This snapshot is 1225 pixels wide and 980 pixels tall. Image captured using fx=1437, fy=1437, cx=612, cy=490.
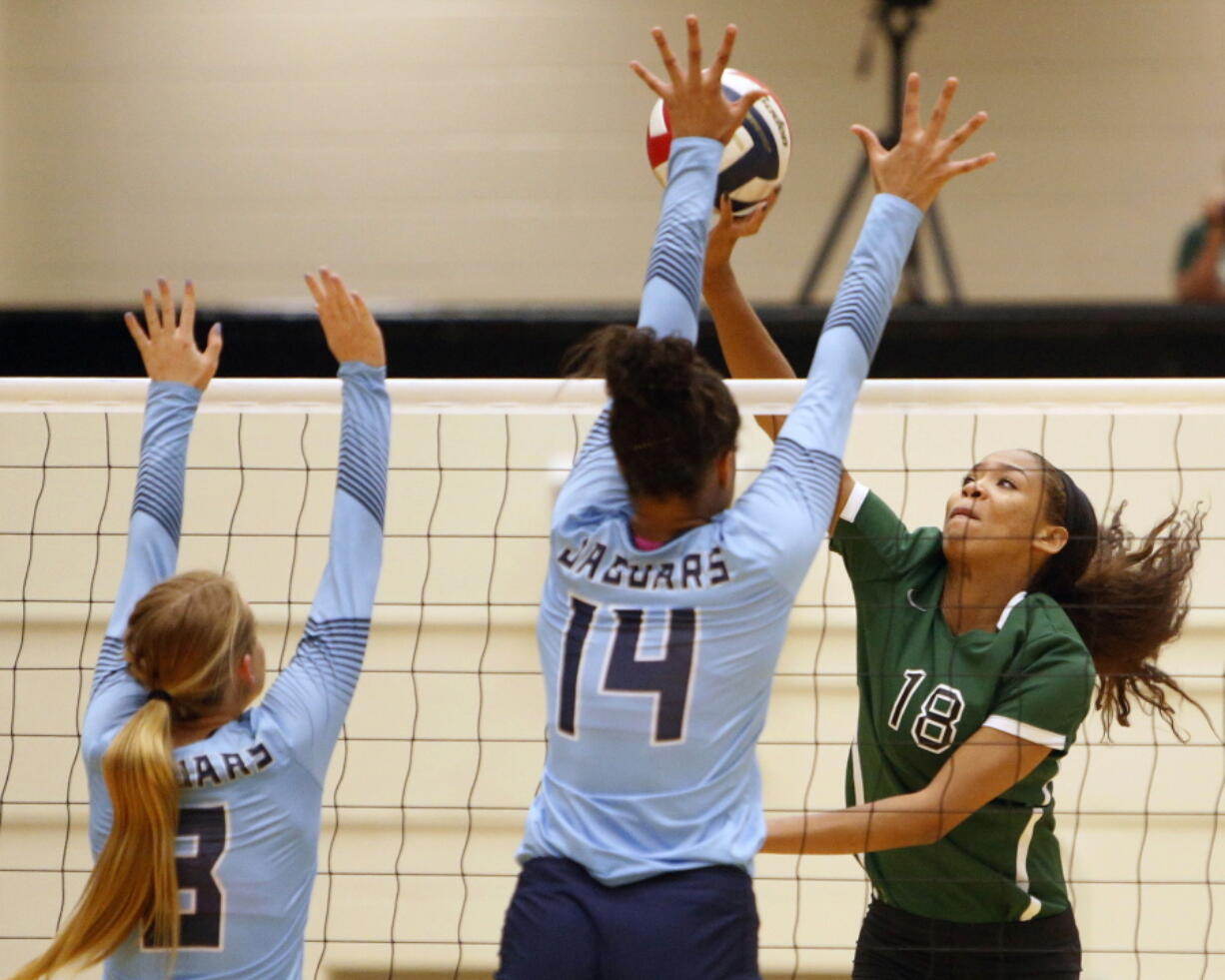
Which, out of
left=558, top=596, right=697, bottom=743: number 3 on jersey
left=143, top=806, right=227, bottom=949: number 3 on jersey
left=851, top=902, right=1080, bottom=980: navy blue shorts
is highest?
left=558, top=596, right=697, bottom=743: number 3 on jersey

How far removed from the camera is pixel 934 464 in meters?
5.06

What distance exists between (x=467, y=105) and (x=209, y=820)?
16.2 ft

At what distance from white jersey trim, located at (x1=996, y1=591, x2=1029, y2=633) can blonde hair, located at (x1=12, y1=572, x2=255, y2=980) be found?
1368mm

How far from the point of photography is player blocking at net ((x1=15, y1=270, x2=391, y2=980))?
2047mm

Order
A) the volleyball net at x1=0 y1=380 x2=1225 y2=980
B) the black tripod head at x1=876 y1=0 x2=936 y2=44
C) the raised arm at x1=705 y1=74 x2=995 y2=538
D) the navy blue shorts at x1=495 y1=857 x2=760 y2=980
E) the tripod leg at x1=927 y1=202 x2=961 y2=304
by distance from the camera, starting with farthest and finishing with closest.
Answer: the black tripod head at x1=876 y1=0 x2=936 y2=44 → the tripod leg at x1=927 y1=202 x2=961 y2=304 → the volleyball net at x1=0 y1=380 x2=1225 y2=980 → the raised arm at x1=705 y1=74 x2=995 y2=538 → the navy blue shorts at x1=495 y1=857 x2=760 y2=980

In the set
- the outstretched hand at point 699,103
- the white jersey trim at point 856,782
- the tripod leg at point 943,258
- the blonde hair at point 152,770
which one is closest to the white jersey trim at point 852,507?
the white jersey trim at point 856,782

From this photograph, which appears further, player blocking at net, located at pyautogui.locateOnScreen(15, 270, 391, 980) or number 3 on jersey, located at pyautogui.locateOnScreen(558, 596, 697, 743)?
player blocking at net, located at pyautogui.locateOnScreen(15, 270, 391, 980)

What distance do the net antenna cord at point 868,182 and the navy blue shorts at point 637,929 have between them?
12.6 feet

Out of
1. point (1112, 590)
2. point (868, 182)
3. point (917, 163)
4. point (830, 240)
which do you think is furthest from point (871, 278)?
point (868, 182)

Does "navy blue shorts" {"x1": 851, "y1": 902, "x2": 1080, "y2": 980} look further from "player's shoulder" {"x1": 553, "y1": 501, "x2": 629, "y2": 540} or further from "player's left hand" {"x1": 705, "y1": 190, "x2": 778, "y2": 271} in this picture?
"player's left hand" {"x1": 705, "y1": 190, "x2": 778, "y2": 271}

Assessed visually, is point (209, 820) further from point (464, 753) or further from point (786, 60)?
point (786, 60)

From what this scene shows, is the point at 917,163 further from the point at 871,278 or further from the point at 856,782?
the point at 856,782

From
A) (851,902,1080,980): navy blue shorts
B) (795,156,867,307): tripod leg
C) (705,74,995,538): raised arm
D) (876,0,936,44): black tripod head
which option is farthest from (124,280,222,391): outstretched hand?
(876,0,936,44): black tripod head

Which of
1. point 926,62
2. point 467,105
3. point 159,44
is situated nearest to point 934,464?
point 926,62
